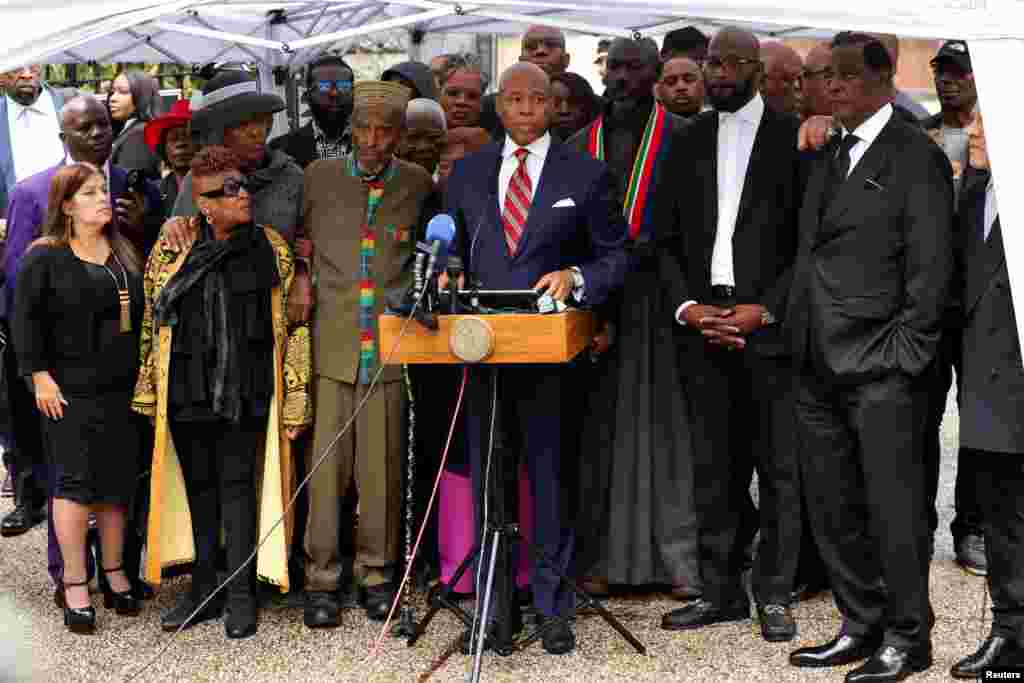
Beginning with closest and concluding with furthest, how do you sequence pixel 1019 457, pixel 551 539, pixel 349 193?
pixel 1019 457, pixel 551 539, pixel 349 193

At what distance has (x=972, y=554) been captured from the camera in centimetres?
665

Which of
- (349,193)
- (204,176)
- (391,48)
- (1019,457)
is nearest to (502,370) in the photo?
(349,193)

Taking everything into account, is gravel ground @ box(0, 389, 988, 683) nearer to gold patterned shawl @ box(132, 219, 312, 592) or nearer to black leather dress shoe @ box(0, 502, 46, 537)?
gold patterned shawl @ box(132, 219, 312, 592)

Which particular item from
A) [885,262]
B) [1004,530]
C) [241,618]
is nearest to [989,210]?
[885,262]

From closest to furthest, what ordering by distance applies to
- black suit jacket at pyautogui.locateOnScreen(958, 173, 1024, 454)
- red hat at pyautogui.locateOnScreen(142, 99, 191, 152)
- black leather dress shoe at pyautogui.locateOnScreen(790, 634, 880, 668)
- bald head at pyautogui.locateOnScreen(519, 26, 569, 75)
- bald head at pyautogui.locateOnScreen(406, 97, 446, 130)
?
black suit jacket at pyautogui.locateOnScreen(958, 173, 1024, 454)
black leather dress shoe at pyautogui.locateOnScreen(790, 634, 880, 668)
red hat at pyautogui.locateOnScreen(142, 99, 191, 152)
bald head at pyautogui.locateOnScreen(406, 97, 446, 130)
bald head at pyautogui.locateOnScreen(519, 26, 569, 75)

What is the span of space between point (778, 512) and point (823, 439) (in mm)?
644

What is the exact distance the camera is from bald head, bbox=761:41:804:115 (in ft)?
24.2

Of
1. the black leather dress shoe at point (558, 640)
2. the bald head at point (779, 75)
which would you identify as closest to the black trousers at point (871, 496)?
the black leather dress shoe at point (558, 640)

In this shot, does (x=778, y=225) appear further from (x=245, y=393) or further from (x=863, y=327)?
(x=245, y=393)

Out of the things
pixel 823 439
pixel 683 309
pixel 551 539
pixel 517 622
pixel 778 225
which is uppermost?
pixel 778 225

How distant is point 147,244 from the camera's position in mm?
6551

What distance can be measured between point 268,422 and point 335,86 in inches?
78.0

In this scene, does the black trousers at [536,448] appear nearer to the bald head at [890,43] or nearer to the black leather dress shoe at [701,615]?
the black leather dress shoe at [701,615]

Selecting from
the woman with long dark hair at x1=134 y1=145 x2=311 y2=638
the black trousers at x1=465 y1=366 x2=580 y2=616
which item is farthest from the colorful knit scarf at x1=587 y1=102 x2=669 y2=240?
the woman with long dark hair at x1=134 y1=145 x2=311 y2=638
